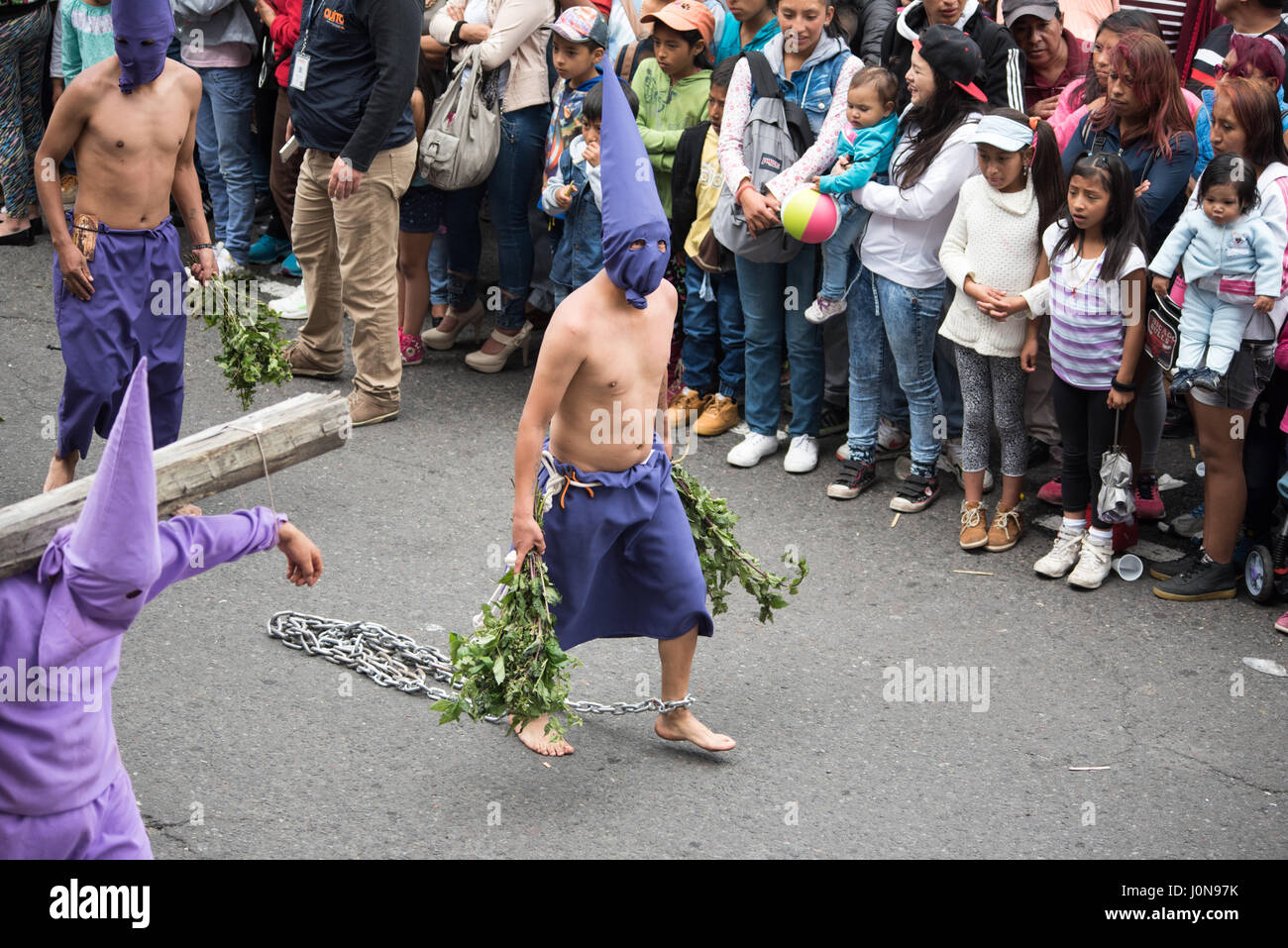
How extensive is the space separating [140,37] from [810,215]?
3162mm

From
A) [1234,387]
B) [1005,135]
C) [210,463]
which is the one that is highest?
[1005,135]

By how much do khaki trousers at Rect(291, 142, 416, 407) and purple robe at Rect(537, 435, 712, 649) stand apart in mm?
3287

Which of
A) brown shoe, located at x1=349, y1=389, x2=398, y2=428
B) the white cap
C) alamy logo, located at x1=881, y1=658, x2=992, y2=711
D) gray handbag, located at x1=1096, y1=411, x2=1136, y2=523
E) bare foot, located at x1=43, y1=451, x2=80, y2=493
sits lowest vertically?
brown shoe, located at x1=349, y1=389, x2=398, y2=428

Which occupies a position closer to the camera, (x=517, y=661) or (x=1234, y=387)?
(x=517, y=661)

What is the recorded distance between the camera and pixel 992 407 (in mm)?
6867

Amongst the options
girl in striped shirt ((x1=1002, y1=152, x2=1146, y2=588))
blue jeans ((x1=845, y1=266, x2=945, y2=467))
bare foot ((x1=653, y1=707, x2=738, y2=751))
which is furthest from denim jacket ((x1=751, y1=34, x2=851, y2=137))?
bare foot ((x1=653, y1=707, x2=738, y2=751))

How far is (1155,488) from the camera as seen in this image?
22.5 feet

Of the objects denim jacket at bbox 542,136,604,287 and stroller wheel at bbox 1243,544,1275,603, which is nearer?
stroller wheel at bbox 1243,544,1275,603

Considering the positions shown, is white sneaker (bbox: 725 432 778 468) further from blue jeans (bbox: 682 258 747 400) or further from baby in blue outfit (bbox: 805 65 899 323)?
baby in blue outfit (bbox: 805 65 899 323)

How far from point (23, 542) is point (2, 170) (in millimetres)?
7890

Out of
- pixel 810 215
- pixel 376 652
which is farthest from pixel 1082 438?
pixel 376 652

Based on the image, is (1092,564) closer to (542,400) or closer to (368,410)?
(542,400)

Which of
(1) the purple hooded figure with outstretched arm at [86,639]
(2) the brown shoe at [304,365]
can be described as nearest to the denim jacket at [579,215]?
(2) the brown shoe at [304,365]

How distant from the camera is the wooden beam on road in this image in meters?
3.30
